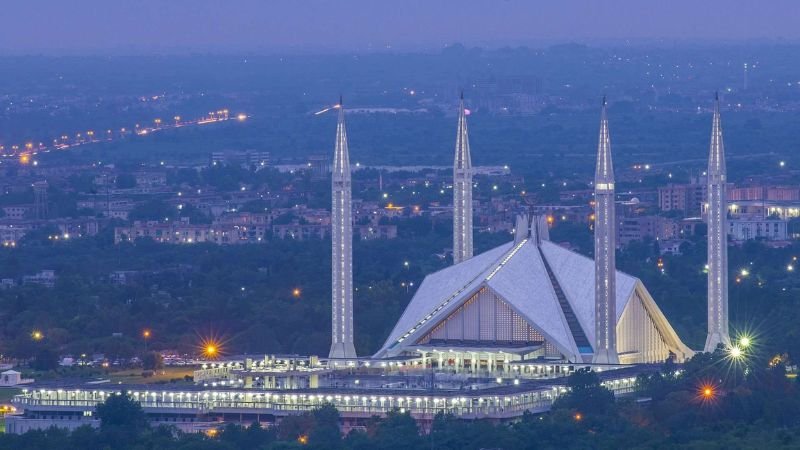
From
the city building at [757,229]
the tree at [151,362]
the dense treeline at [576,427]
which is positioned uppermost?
the city building at [757,229]

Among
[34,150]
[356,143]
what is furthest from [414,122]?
[34,150]

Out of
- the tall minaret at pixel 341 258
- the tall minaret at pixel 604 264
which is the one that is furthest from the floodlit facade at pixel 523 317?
the tall minaret at pixel 341 258

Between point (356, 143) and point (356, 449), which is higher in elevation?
point (356, 143)

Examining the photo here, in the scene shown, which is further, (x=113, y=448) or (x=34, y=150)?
(x=34, y=150)

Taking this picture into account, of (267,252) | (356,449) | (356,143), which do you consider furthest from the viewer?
(356,143)

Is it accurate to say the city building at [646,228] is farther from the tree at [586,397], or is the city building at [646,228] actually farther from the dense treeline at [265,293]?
the tree at [586,397]

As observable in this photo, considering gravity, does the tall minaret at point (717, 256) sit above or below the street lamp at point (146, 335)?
above

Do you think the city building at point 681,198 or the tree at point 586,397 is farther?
the city building at point 681,198

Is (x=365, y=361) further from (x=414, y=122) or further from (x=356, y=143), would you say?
(x=414, y=122)

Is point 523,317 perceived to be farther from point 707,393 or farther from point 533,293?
point 707,393
